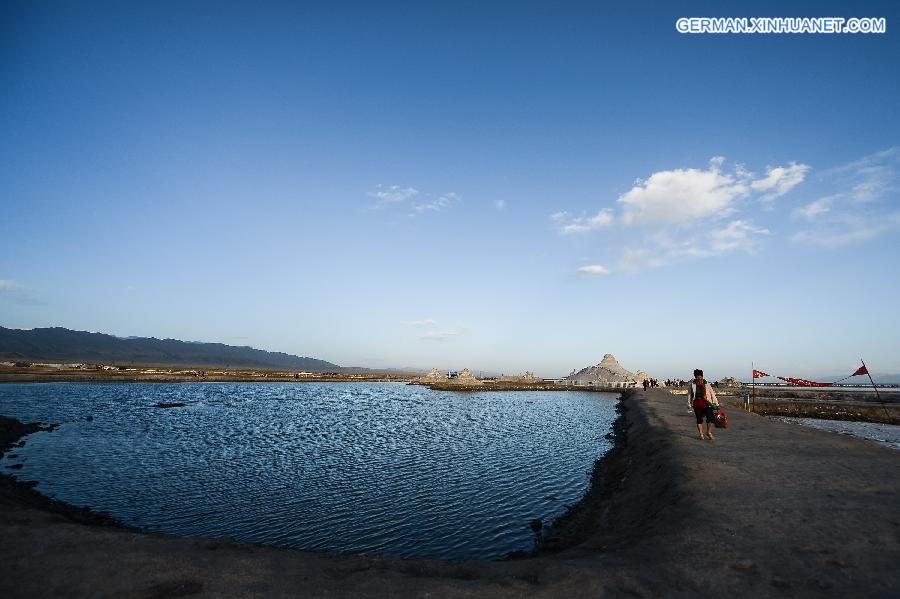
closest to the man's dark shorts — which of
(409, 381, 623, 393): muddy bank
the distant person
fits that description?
the distant person

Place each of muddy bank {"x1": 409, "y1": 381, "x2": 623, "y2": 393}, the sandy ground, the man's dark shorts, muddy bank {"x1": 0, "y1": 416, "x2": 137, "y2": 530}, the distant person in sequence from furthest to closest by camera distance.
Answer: muddy bank {"x1": 409, "y1": 381, "x2": 623, "y2": 393}
the man's dark shorts
the distant person
muddy bank {"x1": 0, "y1": 416, "x2": 137, "y2": 530}
the sandy ground

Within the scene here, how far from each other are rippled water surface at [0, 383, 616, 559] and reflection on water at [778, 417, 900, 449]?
1891 cm

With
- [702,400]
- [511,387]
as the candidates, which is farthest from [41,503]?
[511,387]

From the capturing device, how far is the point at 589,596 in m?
7.59

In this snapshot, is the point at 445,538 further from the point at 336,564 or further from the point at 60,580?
the point at 60,580

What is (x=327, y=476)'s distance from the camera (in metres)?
23.8

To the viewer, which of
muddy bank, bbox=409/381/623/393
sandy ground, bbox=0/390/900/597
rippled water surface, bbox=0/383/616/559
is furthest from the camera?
muddy bank, bbox=409/381/623/393

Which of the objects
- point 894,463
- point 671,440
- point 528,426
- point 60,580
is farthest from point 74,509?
point 528,426

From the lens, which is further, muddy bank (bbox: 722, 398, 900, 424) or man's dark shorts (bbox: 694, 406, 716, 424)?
muddy bank (bbox: 722, 398, 900, 424)

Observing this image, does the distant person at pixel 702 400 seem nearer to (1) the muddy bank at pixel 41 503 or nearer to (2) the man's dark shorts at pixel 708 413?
(2) the man's dark shorts at pixel 708 413

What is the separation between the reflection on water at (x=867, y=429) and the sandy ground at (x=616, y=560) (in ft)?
79.0

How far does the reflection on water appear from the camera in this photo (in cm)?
3172

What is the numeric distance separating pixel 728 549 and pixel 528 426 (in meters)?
36.4

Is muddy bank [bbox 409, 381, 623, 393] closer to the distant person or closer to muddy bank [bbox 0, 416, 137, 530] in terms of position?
the distant person
